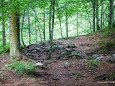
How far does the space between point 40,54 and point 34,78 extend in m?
7.18

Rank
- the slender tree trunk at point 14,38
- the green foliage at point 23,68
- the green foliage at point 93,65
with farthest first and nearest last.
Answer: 1. the slender tree trunk at point 14,38
2. the green foliage at point 93,65
3. the green foliage at point 23,68

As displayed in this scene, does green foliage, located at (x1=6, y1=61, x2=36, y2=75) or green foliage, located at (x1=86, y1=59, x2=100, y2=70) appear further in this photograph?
green foliage, located at (x1=86, y1=59, x2=100, y2=70)

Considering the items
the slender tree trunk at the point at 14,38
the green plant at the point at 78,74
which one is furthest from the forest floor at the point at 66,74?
the slender tree trunk at the point at 14,38

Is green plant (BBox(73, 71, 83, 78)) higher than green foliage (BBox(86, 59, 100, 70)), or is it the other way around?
green foliage (BBox(86, 59, 100, 70))

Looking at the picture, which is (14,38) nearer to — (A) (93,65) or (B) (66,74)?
(B) (66,74)

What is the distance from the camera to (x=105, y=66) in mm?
13414

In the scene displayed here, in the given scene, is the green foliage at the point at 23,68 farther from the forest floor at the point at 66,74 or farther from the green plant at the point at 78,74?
the green plant at the point at 78,74

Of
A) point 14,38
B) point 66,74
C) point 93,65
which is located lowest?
point 66,74

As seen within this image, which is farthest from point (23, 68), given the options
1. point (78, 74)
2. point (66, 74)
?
point (78, 74)

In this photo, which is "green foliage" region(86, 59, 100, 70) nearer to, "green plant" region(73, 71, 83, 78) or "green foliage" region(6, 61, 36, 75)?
"green plant" region(73, 71, 83, 78)

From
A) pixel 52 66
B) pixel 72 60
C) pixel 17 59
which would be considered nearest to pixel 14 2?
pixel 17 59

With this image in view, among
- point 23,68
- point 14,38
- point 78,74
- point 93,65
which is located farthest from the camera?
point 14,38

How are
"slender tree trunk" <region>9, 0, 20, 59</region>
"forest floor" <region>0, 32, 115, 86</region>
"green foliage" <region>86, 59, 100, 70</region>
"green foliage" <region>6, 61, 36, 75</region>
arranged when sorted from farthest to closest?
"slender tree trunk" <region>9, 0, 20, 59</region>
"green foliage" <region>86, 59, 100, 70</region>
"green foliage" <region>6, 61, 36, 75</region>
"forest floor" <region>0, 32, 115, 86</region>

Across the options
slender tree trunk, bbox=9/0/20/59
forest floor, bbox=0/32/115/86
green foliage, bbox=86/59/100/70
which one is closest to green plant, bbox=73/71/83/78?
forest floor, bbox=0/32/115/86
